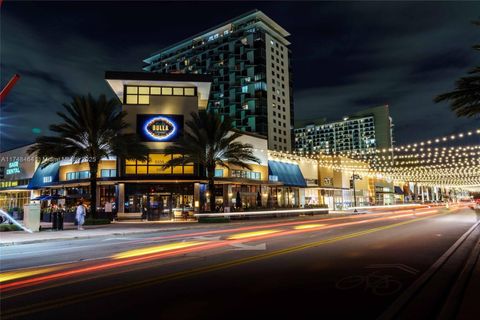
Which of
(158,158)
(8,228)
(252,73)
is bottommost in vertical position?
(8,228)

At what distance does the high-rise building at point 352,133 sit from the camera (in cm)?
15412

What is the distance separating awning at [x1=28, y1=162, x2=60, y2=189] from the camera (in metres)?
43.1

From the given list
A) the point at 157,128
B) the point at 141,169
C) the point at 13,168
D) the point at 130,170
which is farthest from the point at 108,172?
the point at 13,168

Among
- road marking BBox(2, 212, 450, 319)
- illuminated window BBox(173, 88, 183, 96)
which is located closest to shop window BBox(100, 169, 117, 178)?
illuminated window BBox(173, 88, 183, 96)

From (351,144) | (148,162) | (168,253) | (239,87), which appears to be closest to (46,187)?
(148,162)

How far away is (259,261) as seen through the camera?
10930 millimetres

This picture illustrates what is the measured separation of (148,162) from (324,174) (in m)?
34.9

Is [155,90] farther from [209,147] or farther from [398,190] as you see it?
[398,190]

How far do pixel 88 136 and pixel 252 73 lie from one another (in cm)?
7796

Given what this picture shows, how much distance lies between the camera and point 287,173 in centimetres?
5225

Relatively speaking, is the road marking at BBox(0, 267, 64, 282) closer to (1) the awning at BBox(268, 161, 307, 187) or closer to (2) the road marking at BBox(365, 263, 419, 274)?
(2) the road marking at BBox(365, 263, 419, 274)

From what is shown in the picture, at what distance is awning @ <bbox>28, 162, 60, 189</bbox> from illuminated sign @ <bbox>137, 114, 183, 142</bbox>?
39.8 feet

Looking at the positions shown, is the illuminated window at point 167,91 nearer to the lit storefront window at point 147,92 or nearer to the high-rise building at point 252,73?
the lit storefront window at point 147,92

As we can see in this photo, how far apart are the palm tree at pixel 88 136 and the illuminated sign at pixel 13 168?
77.9 feet
